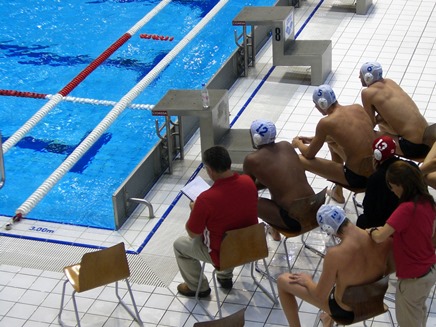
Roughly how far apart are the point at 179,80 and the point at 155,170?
9.06 ft

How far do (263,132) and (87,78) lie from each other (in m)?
4.59

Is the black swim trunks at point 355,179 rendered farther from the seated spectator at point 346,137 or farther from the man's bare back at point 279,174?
the man's bare back at point 279,174

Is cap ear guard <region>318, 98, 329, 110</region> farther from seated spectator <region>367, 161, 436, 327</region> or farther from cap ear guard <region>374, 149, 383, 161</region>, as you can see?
seated spectator <region>367, 161, 436, 327</region>

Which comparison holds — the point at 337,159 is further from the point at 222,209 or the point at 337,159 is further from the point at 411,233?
the point at 411,233

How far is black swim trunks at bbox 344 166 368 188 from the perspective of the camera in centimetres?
663

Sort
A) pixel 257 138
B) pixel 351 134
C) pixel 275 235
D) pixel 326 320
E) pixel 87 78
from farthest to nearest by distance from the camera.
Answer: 1. pixel 87 78
2. pixel 275 235
3. pixel 351 134
4. pixel 257 138
5. pixel 326 320

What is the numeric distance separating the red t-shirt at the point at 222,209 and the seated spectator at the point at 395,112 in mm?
1525

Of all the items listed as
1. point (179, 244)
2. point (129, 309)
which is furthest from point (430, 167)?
point (129, 309)

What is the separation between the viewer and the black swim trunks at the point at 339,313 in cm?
531

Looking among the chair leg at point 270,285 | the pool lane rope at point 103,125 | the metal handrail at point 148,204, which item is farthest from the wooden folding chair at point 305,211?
the pool lane rope at point 103,125

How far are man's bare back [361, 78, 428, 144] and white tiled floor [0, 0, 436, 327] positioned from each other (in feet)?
2.45

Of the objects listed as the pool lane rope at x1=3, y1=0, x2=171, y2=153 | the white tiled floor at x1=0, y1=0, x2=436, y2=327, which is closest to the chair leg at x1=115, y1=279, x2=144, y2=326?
the white tiled floor at x1=0, y1=0, x2=436, y2=327

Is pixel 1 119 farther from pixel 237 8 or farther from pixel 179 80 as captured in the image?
pixel 237 8

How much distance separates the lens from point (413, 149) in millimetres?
6902
